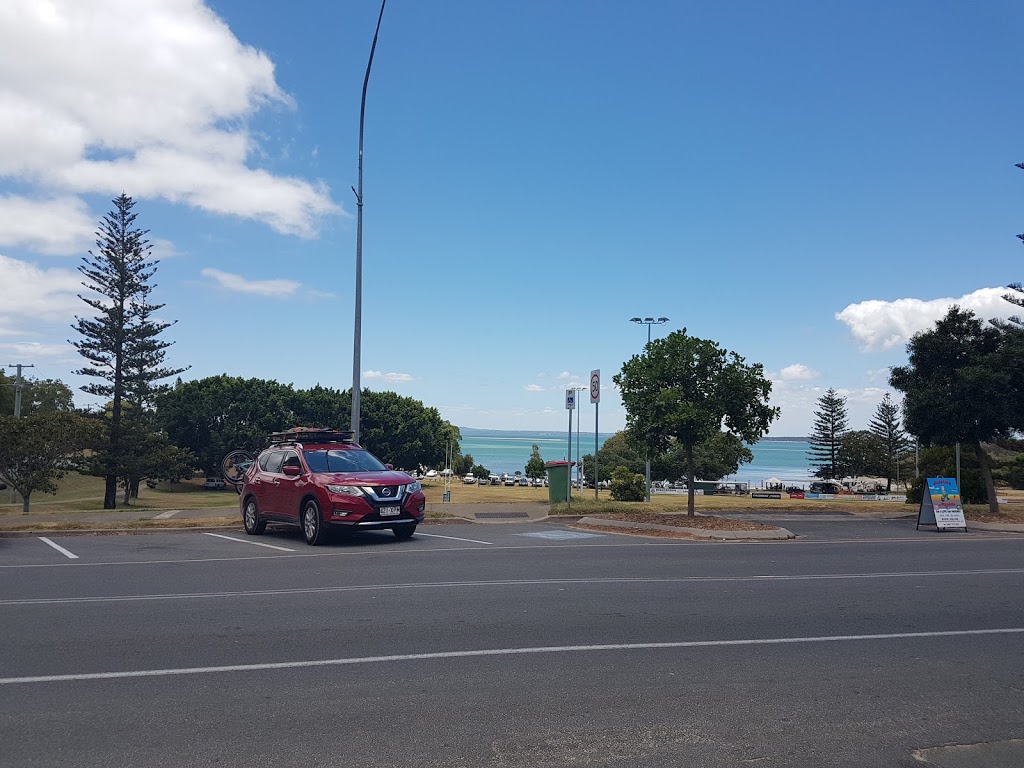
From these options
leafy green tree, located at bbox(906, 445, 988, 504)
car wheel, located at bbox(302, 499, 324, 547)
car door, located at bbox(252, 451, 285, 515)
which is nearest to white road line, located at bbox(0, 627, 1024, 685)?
car wheel, located at bbox(302, 499, 324, 547)

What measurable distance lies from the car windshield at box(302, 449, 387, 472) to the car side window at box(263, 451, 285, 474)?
753mm

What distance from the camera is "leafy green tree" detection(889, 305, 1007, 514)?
72.1 ft

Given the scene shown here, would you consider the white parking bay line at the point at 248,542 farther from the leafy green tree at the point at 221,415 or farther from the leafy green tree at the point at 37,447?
the leafy green tree at the point at 221,415

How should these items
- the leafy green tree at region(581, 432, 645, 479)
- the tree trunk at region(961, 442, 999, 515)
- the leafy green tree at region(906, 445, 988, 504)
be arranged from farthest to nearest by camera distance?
the leafy green tree at region(581, 432, 645, 479) → the leafy green tree at region(906, 445, 988, 504) → the tree trunk at region(961, 442, 999, 515)

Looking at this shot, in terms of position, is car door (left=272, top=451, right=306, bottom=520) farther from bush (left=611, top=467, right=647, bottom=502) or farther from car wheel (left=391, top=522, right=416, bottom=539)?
bush (left=611, top=467, right=647, bottom=502)

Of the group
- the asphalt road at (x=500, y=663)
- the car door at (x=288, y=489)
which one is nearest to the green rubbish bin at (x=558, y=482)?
the car door at (x=288, y=489)

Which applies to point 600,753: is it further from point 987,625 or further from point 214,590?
point 214,590

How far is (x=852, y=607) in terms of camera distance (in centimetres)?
861

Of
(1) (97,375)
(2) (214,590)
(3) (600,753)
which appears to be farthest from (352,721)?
(1) (97,375)

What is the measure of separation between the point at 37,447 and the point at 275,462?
24693mm

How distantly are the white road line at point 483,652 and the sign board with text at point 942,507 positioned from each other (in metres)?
12.5

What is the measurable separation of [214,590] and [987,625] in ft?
26.2

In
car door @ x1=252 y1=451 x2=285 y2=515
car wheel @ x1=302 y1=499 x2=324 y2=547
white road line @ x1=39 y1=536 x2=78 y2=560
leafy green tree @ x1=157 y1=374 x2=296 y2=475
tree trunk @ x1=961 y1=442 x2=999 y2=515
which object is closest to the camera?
white road line @ x1=39 y1=536 x2=78 y2=560

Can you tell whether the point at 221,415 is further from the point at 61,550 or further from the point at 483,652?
the point at 483,652
